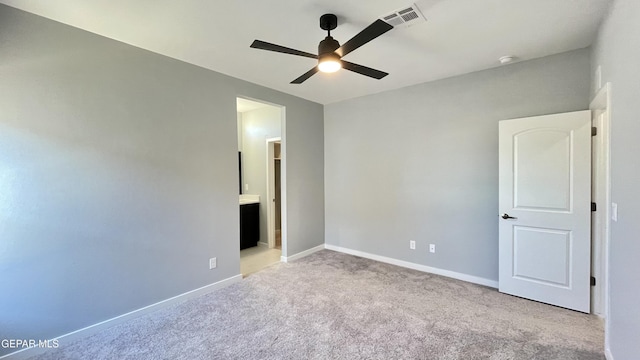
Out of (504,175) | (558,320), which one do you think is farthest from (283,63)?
(558,320)

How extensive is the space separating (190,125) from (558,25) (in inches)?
145

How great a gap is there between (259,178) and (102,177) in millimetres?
3025

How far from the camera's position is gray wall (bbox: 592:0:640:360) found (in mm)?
1471

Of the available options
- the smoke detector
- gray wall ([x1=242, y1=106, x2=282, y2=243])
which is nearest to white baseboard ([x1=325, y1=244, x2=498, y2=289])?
gray wall ([x1=242, y1=106, x2=282, y2=243])

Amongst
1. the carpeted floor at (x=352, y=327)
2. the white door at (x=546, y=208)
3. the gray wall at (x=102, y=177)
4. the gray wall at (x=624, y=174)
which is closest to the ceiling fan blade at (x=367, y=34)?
the gray wall at (x=624, y=174)

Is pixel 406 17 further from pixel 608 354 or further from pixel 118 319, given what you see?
pixel 118 319

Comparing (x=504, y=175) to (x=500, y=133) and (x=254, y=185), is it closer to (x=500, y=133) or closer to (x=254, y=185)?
(x=500, y=133)

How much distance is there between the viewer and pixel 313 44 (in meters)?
2.59

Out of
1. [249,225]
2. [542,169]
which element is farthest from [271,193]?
[542,169]

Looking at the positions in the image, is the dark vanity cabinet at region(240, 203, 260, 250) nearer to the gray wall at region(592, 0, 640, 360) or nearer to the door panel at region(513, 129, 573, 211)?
the door panel at region(513, 129, 573, 211)

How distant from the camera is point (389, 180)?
13.6 feet

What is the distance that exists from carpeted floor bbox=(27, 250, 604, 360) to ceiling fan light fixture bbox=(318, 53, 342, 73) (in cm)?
227

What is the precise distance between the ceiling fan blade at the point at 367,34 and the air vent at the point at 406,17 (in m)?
0.43

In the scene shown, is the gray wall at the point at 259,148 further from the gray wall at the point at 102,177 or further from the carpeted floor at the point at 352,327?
the carpeted floor at the point at 352,327
